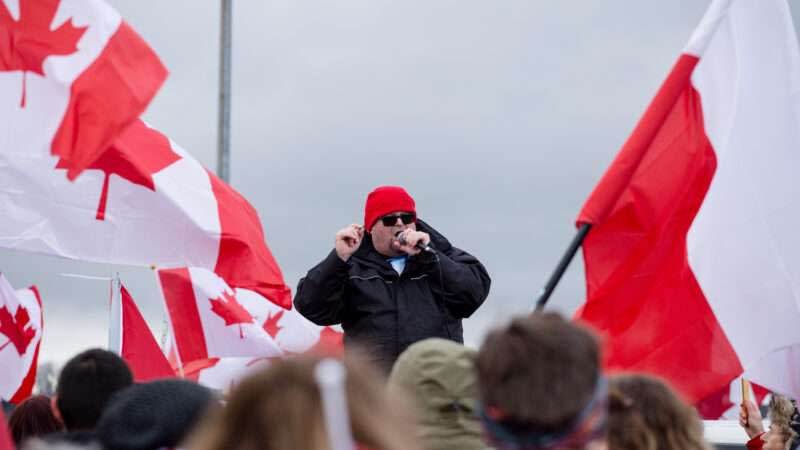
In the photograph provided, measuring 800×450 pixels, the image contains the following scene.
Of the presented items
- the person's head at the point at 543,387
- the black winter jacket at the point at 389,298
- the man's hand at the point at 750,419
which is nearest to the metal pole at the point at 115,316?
the black winter jacket at the point at 389,298

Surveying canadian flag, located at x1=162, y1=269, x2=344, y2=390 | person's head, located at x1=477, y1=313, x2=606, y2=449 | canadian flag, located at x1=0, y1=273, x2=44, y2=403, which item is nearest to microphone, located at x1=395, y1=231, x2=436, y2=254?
canadian flag, located at x1=162, y1=269, x2=344, y2=390

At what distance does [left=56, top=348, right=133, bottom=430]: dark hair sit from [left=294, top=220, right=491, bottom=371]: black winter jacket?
6.78 ft

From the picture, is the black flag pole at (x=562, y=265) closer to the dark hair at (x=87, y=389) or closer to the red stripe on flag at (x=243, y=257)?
the dark hair at (x=87, y=389)

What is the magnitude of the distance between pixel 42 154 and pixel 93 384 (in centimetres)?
222

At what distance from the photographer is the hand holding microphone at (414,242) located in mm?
6383

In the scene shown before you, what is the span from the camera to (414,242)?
6371 millimetres

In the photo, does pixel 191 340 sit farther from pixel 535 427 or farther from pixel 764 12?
pixel 535 427

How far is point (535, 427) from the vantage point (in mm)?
2762

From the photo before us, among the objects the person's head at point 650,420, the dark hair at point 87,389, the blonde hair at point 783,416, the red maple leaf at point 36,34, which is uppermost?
the red maple leaf at point 36,34

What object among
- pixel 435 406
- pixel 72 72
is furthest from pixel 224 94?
pixel 435 406

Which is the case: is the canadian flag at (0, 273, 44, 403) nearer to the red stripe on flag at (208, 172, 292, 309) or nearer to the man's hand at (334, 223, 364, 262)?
the red stripe on flag at (208, 172, 292, 309)

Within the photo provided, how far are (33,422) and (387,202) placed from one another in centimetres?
212

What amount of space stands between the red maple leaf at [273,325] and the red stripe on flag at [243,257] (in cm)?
155

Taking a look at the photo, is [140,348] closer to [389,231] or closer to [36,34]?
[389,231]
